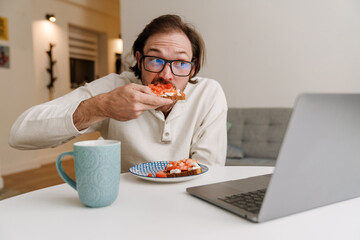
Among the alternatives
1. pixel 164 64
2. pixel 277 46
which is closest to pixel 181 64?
pixel 164 64

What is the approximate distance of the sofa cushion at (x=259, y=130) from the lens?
283 cm

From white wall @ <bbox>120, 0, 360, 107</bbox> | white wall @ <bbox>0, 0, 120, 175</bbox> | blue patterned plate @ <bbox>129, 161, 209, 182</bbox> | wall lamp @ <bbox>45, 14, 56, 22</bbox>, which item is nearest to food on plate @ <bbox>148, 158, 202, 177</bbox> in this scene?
blue patterned plate @ <bbox>129, 161, 209, 182</bbox>

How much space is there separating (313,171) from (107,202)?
423 mm

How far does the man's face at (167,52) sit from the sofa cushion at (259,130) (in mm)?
1735

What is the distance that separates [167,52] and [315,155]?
36.4 inches

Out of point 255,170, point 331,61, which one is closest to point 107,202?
point 255,170

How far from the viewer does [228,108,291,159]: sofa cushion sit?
9.28 feet

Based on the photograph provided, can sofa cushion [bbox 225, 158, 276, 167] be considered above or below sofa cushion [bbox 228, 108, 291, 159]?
below

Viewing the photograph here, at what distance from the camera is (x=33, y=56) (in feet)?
14.8

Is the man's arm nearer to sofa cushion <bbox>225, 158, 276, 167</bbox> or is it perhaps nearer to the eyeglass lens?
the eyeglass lens

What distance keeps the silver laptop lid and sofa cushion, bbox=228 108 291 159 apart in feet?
7.48

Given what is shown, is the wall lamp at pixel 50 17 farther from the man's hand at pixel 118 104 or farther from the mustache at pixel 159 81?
the man's hand at pixel 118 104

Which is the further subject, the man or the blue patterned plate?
the man

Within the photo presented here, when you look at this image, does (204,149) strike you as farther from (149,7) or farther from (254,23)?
(149,7)
